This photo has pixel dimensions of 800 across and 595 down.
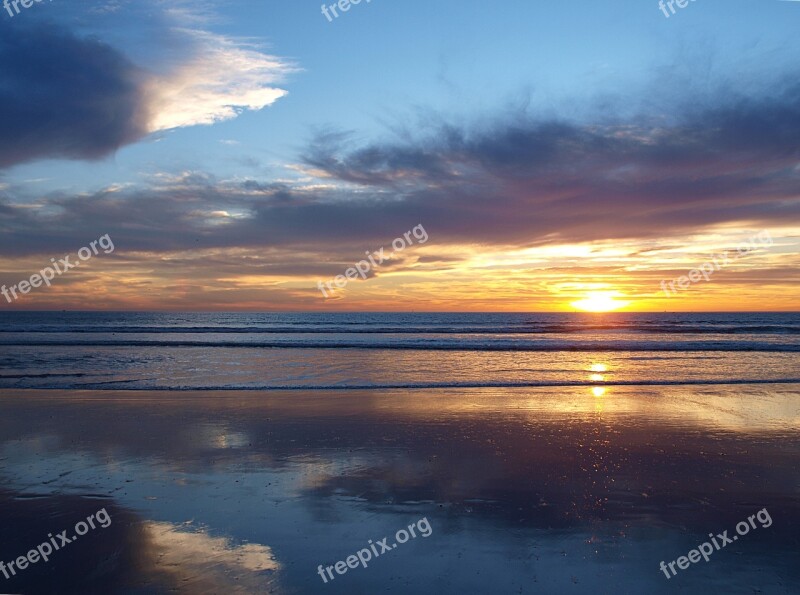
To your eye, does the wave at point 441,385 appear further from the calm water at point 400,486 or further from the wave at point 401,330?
the wave at point 401,330

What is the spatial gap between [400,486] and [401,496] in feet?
1.33

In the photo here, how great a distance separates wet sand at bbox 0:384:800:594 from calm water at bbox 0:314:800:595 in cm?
4

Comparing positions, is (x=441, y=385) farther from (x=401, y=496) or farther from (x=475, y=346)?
(x=475, y=346)

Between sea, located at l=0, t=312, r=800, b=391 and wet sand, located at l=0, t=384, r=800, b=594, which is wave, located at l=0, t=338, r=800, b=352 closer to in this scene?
sea, located at l=0, t=312, r=800, b=391

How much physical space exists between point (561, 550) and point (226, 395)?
40.1ft

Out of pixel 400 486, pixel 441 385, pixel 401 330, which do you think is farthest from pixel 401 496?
pixel 401 330

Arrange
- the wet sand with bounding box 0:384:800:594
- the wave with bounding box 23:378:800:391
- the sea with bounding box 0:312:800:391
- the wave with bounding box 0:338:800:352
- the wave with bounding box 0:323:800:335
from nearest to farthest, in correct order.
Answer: the wet sand with bounding box 0:384:800:594 < the wave with bounding box 23:378:800:391 < the sea with bounding box 0:312:800:391 < the wave with bounding box 0:338:800:352 < the wave with bounding box 0:323:800:335

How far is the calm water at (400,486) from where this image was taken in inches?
216

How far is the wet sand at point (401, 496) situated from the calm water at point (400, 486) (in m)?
0.04

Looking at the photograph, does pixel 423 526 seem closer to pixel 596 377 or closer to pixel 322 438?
pixel 322 438

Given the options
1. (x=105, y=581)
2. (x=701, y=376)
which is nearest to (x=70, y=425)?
(x=105, y=581)

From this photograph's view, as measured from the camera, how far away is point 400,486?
7.93m

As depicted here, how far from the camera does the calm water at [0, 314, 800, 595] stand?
5.49 m

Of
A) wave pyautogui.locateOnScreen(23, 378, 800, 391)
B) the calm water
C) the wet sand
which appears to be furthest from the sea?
the wet sand
